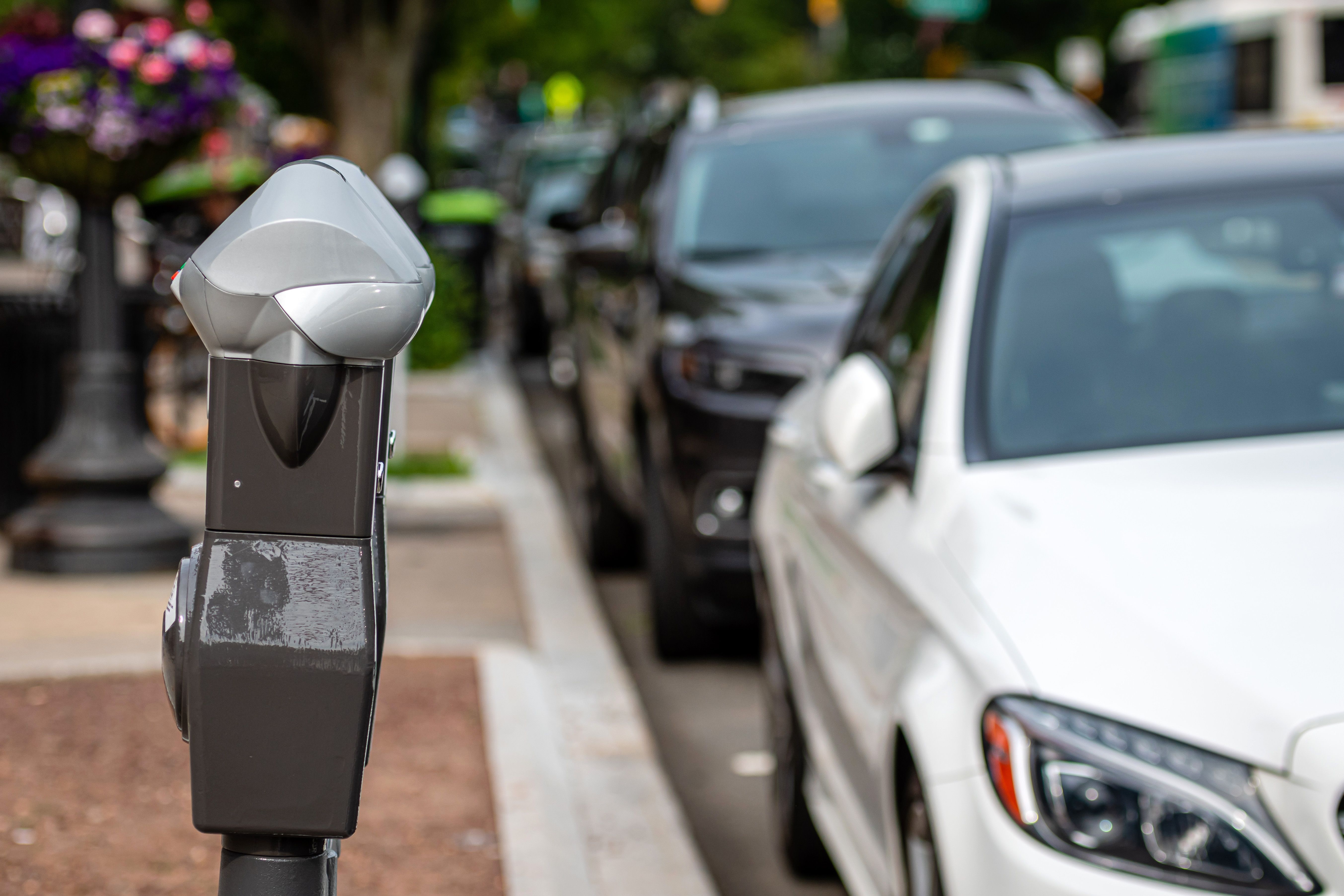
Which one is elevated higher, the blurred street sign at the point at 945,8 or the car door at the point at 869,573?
the blurred street sign at the point at 945,8

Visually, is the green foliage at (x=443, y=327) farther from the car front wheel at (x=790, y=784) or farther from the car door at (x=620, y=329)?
the car front wheel at (x=790, y=784)

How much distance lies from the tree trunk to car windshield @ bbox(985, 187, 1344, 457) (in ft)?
34.3

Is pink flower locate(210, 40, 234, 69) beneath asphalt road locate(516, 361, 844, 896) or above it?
above

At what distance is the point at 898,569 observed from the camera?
3072 millimetres

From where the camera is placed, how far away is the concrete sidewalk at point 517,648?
172 inches

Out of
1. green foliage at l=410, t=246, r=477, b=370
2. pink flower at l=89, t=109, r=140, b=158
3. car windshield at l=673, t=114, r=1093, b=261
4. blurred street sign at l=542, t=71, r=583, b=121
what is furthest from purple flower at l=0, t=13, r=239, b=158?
blurred street sign at l=542, t=71, r=583, b=121

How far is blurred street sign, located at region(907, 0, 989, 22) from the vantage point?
26.0m

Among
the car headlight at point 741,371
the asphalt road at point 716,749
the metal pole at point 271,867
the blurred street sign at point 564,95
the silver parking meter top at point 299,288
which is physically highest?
the blurred street sign at point 564,95

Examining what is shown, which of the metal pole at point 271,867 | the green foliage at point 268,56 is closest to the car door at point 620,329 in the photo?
the metal pole at point 271,867

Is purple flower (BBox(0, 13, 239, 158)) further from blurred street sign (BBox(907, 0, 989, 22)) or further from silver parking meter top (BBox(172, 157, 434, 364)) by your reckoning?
blurred street sign (BBox(907, 0, 989, 22))

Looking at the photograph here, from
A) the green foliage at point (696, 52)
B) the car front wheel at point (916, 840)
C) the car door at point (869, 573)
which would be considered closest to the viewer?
the car front wheel at point (916, 840)

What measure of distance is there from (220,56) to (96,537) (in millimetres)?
1903

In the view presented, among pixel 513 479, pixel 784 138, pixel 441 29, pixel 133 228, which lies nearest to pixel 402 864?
pixel 784 138

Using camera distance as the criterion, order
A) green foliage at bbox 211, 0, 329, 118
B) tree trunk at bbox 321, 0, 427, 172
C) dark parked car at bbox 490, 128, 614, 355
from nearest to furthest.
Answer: tree trunk at bbox 321, 0, 427, 172
dark parked car at bbox 490, 128, 614, 355
green foliage at bbox 211, 0, 329, 118
